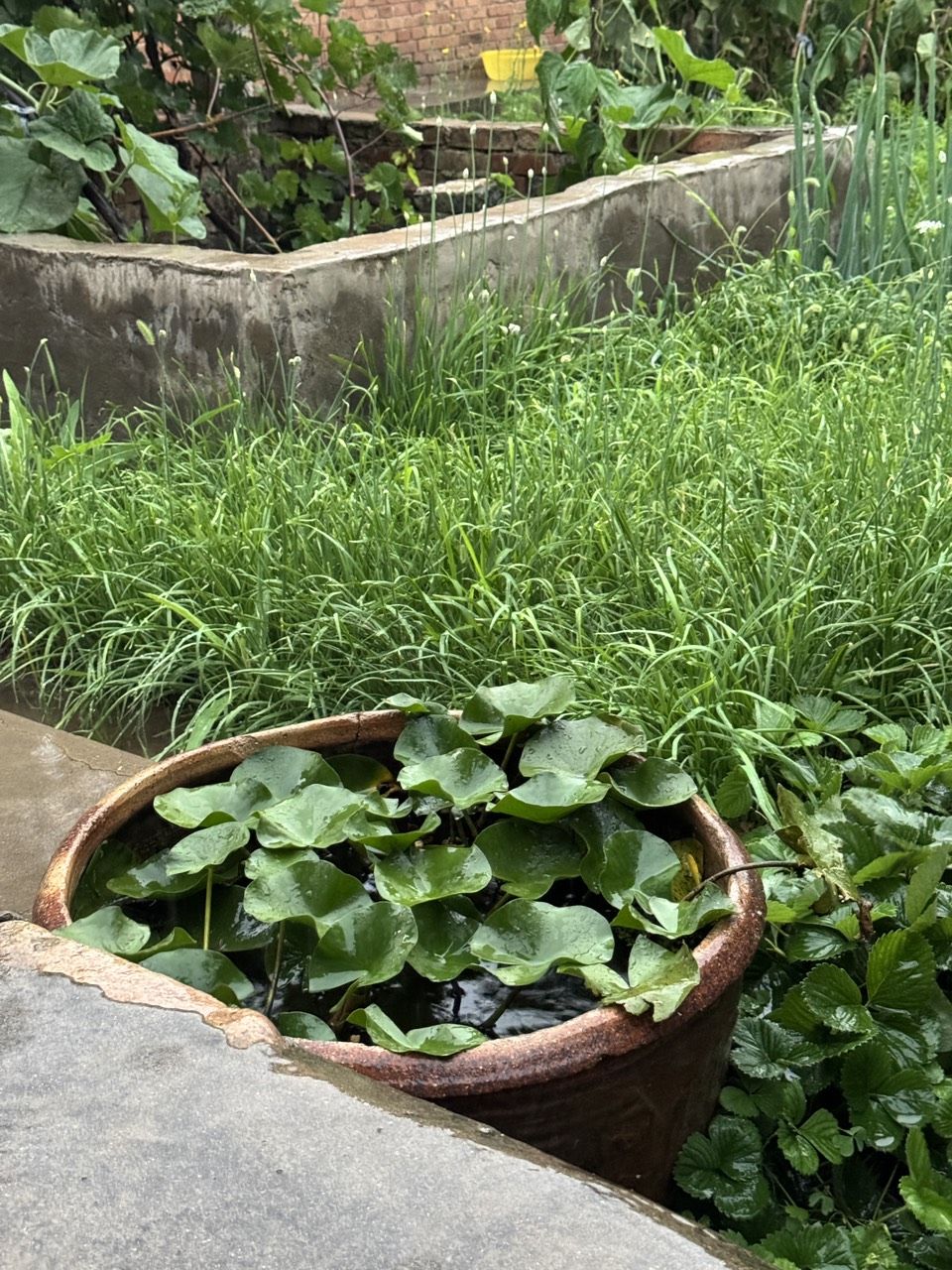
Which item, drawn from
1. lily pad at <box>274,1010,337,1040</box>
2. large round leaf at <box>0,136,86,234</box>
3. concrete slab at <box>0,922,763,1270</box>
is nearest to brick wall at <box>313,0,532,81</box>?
large round leaf at <box>0,136,86,234</box>

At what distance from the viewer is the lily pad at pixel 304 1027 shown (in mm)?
1244

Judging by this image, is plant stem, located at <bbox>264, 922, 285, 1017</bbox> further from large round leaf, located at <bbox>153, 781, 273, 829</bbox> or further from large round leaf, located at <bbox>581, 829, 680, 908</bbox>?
large round leaf, located at <bbox>581, 829, 680, 908</bbox>

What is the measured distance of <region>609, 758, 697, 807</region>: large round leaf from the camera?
1.47 metres

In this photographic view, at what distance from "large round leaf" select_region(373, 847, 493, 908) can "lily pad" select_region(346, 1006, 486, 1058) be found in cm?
17

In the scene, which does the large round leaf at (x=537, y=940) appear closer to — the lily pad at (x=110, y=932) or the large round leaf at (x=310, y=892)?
the large round leaf at (x=310, y=892)

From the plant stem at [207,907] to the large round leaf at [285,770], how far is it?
0.42 feet

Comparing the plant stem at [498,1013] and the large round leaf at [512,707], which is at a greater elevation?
the large round leaf at [512,707]

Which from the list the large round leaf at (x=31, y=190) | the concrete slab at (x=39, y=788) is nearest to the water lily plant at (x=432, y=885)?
the concrete slab at (x=39, y=788)

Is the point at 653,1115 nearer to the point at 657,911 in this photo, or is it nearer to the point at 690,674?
the point at 657,911

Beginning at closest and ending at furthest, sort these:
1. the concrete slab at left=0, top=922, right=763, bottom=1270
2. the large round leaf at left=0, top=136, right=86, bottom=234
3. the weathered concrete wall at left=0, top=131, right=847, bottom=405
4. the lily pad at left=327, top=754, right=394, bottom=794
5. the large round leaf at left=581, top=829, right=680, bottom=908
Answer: the concrete slab at left=0, top=922, right=763, bottom=1270 → the large round leaf at left=581, top=829, right=680, bottom=908 → the lily pad at left=327, top=754, right=394, bottom=794 → the weathered concrete wall at left=0, top=131, right=847, bottom=405 → the large round leaf at left=0, top=136, right=86, bottom=234

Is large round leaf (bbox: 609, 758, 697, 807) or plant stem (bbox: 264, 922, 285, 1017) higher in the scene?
large round leaf (bbox: 609, 758, 697, 807)

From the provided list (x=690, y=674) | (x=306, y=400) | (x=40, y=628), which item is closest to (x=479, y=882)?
(x=690, y=674)

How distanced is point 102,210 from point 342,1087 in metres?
3.40

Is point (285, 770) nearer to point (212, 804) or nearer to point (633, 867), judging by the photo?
point (212, 804)
